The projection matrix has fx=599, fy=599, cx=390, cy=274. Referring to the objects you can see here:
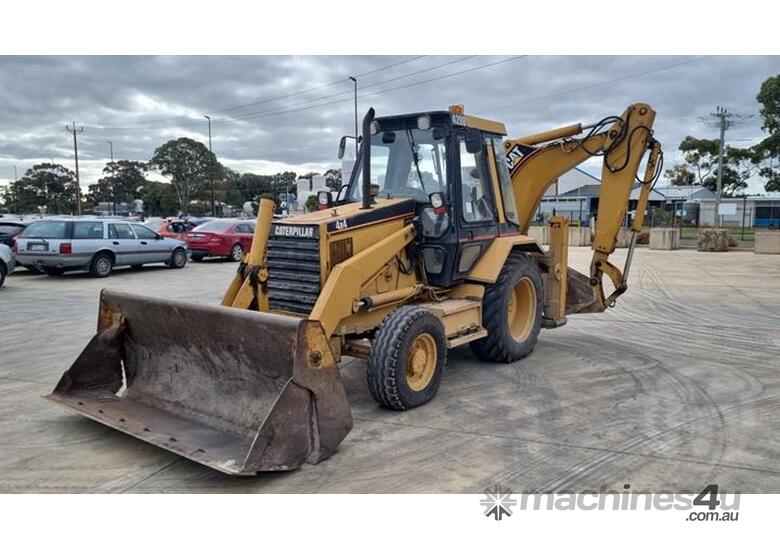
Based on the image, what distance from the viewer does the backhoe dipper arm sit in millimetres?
7309

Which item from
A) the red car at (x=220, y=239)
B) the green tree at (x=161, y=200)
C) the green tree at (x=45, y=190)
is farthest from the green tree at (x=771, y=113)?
the green tree at (x=45, y=190)

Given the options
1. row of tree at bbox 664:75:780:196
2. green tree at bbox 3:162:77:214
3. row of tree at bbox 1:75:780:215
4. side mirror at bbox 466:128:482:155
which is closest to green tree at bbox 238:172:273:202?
Answer: row of tree at bbox 1:75:780:215

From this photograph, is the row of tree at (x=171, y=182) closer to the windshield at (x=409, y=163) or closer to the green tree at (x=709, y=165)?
the green tree at (x=709, y=165)

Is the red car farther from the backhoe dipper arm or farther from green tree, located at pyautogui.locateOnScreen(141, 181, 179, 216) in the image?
green tree, located at pyautogui.locateOnScreen(141, 181, 179, 216)

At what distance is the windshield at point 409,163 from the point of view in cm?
619

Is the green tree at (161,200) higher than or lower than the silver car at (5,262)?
higher

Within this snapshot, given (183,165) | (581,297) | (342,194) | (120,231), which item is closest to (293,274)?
(342,194)

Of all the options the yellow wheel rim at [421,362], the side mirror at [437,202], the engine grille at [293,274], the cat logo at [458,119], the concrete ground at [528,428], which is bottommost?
the concrete ground at [528,428]

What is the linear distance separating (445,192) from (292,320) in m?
2.64

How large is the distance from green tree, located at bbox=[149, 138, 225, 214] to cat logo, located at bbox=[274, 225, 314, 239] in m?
64.5

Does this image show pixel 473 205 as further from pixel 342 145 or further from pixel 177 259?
pixel 177 259

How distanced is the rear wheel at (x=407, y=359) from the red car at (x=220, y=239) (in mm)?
15459

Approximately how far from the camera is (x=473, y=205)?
6.43 m

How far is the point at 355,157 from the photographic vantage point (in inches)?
267
